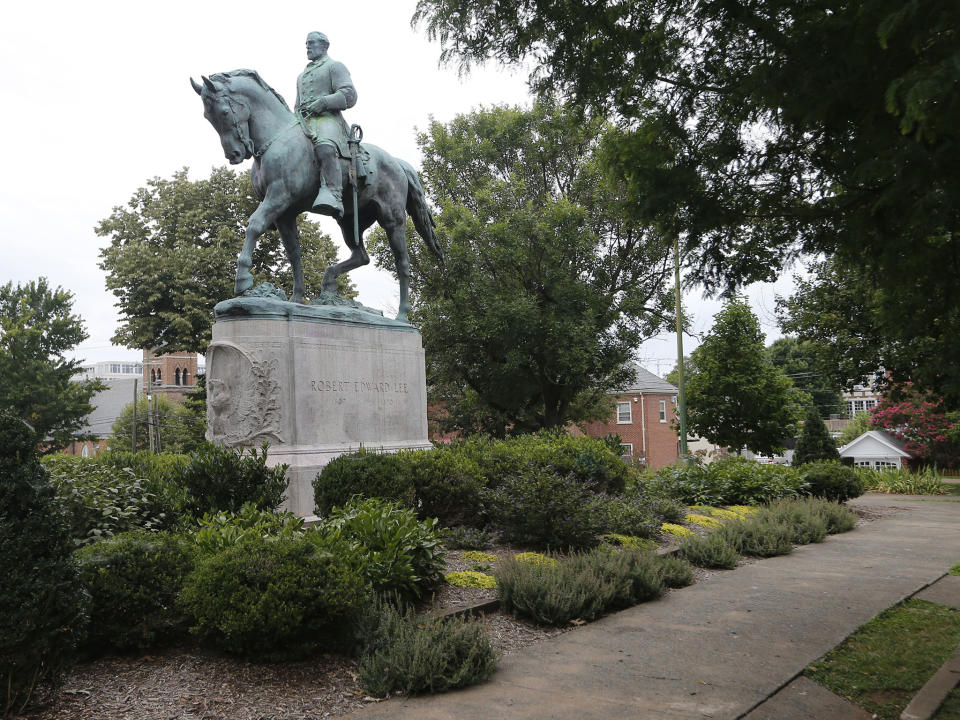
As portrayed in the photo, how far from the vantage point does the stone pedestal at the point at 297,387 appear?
10305 millimetres

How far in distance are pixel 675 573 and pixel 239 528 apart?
498cm

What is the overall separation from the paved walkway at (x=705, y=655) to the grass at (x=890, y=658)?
0.15 m

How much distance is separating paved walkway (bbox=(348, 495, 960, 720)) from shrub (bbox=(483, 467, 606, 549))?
1386 mm

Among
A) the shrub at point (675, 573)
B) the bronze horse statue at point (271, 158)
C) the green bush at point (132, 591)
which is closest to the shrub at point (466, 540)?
the shrub at point (675, 573)

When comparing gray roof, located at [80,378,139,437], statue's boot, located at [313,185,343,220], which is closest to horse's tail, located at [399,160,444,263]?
statue's boot, located at [313,185,343,220]

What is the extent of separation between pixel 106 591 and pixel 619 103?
5060 millimetres

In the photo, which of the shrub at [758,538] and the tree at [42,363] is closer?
the shrub at [758,538]

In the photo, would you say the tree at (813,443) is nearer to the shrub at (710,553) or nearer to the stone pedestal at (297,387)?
the shrub at (710,553)

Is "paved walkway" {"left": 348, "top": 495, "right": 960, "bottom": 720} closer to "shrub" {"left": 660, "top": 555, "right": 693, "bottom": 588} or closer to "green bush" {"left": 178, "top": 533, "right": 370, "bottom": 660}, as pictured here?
"shrub" {"left": 660, "top": 555, "right": 693, "bottom": 588}

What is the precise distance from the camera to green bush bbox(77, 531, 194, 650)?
5.45 metres

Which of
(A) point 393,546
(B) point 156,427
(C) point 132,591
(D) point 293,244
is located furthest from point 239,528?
(B) point 156,427

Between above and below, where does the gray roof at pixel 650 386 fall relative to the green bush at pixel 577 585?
above

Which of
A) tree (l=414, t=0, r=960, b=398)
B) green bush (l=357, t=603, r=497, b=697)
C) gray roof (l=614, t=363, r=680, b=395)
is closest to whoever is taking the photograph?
tree (l=414, t=0, r=960, b=398)

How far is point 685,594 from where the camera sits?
8523 millimetres
